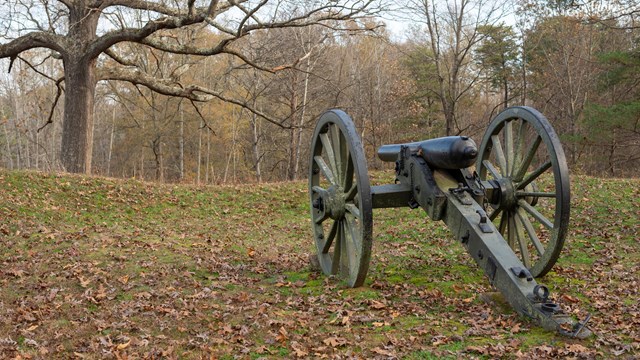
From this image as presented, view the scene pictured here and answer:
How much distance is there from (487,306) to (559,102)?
27672 millimetres

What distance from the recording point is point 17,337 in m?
5.09

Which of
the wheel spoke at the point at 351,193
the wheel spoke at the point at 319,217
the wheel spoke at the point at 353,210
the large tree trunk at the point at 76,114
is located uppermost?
the large tree trunk at the point at 76,114

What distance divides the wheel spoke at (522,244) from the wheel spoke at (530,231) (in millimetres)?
91

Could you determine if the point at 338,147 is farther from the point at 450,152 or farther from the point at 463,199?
the point at 463,199

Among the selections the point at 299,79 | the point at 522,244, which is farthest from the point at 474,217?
the point at 299,79

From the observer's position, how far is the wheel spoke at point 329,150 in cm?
617

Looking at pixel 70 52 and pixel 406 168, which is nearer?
pixel 406 168

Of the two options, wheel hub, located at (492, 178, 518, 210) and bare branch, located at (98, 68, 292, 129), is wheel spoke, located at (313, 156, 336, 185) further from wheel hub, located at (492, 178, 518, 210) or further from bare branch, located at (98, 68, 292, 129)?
bare branch, located at (98, 68, 292, 129)

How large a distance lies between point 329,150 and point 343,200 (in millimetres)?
724

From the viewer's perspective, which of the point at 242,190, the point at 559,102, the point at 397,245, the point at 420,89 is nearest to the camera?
the point at 397,245

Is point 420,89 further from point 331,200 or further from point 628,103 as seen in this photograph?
point 331,200

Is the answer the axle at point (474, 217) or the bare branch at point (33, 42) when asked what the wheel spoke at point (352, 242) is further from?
the bare branch at point (33, 42)

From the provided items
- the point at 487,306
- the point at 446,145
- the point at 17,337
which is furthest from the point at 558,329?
the point at 17,337

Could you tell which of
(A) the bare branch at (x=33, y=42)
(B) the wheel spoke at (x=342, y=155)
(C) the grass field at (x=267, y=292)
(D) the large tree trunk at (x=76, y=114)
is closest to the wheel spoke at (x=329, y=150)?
(B) the wheel spoke at (x=342, y=155)
